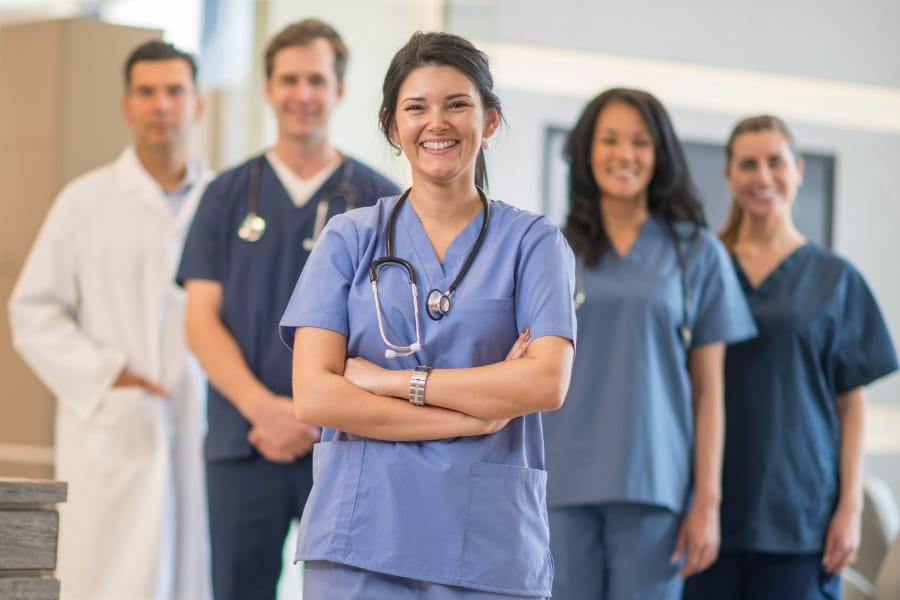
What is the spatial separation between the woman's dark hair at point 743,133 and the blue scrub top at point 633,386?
1.53ft

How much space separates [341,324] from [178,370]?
1464 mm

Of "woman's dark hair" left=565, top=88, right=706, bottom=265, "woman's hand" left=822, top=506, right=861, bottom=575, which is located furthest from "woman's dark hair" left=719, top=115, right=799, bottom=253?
"woman's hand" left=822, top=506, right=861, bottom=575

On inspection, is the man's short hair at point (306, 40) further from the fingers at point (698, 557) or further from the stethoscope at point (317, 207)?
the fingers at point (698, 557)

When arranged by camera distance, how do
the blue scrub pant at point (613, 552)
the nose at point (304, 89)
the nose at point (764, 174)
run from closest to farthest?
the blue scrub pant at point (613, 552), the nose at point (304, 89), the nose at point (764, 174)

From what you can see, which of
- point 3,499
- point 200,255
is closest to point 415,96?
point 3,499

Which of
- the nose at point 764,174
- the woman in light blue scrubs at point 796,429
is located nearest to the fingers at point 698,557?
the woman in light blue scrubs at point 796,429

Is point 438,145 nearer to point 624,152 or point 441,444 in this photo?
point 441,444

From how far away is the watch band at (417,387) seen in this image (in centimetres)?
154

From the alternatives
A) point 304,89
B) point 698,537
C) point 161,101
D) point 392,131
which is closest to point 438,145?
point 392,131

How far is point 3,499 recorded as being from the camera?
61.0 inches

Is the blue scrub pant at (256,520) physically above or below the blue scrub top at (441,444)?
below

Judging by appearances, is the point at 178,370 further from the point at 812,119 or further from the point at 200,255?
the point at 812,119

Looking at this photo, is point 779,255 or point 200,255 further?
point 779,255

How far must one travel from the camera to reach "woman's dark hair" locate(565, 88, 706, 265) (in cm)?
251
